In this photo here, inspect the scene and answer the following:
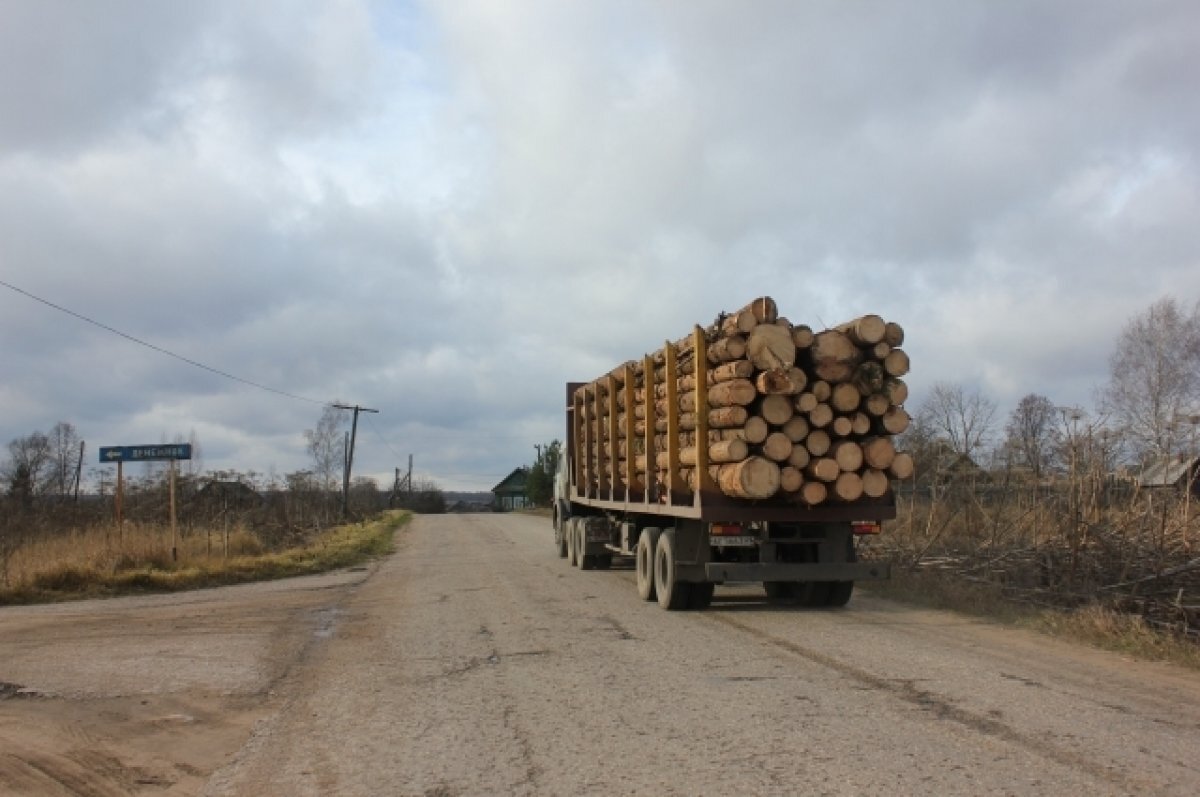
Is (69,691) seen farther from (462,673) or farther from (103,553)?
(103,553)

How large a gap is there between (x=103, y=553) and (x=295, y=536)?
16365mm

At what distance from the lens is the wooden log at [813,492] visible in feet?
35.0

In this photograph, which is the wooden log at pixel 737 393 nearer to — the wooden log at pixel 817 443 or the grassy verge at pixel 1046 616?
the wooden log at pixel 817 443

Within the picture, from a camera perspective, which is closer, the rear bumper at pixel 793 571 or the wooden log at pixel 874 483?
the wooden log at pixel 874 483

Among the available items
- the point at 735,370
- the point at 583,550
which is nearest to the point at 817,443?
the point at 735,370

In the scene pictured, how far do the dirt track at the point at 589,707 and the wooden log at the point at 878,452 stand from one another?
181 cm

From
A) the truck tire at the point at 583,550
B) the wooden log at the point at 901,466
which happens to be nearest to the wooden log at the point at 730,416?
the wooden log at the point at 901,466

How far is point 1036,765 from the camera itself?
198 inches

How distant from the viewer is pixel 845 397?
34.9ft

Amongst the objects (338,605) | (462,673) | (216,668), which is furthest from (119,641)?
(462,673)

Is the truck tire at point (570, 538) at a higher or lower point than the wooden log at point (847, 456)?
Answer: lower

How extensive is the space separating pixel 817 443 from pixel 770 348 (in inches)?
48.9

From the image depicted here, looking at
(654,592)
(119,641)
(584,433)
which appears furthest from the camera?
(584,433)

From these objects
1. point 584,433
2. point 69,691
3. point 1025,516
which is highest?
point 584,433
